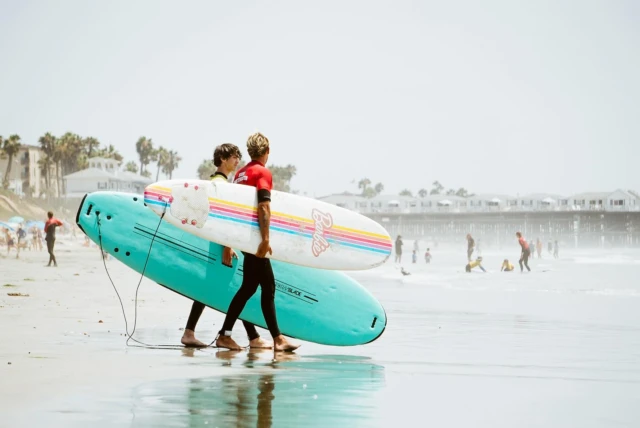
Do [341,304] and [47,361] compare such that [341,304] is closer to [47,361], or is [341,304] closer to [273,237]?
[273,237]

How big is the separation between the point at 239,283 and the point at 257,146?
111 centimetres

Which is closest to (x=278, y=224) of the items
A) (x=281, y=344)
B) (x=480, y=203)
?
(x=281, y=344)

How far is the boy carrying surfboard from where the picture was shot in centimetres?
547

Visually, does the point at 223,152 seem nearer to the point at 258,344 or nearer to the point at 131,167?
the point at 258,344

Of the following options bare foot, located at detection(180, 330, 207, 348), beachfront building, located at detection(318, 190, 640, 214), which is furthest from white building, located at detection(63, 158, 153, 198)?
bare foot, located at detection(180, 330, 207, 348)

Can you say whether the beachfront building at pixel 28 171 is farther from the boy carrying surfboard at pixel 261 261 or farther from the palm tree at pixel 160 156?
the boy carrying surfboard at pixel 261 261

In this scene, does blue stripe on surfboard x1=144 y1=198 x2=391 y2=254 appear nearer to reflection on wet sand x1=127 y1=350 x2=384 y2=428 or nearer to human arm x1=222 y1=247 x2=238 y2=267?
human arm x1=222 y1=247 x2=238 y2=267

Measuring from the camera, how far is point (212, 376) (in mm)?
4699

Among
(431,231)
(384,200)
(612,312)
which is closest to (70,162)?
(431,231)

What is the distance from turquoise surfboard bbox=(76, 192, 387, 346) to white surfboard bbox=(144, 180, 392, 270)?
444mm

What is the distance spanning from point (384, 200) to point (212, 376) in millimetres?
166685

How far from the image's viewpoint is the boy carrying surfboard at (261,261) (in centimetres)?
547

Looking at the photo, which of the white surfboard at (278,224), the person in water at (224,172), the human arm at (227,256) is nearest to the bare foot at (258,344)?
the person in water at (224,172)

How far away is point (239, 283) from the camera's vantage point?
6.27 meters
